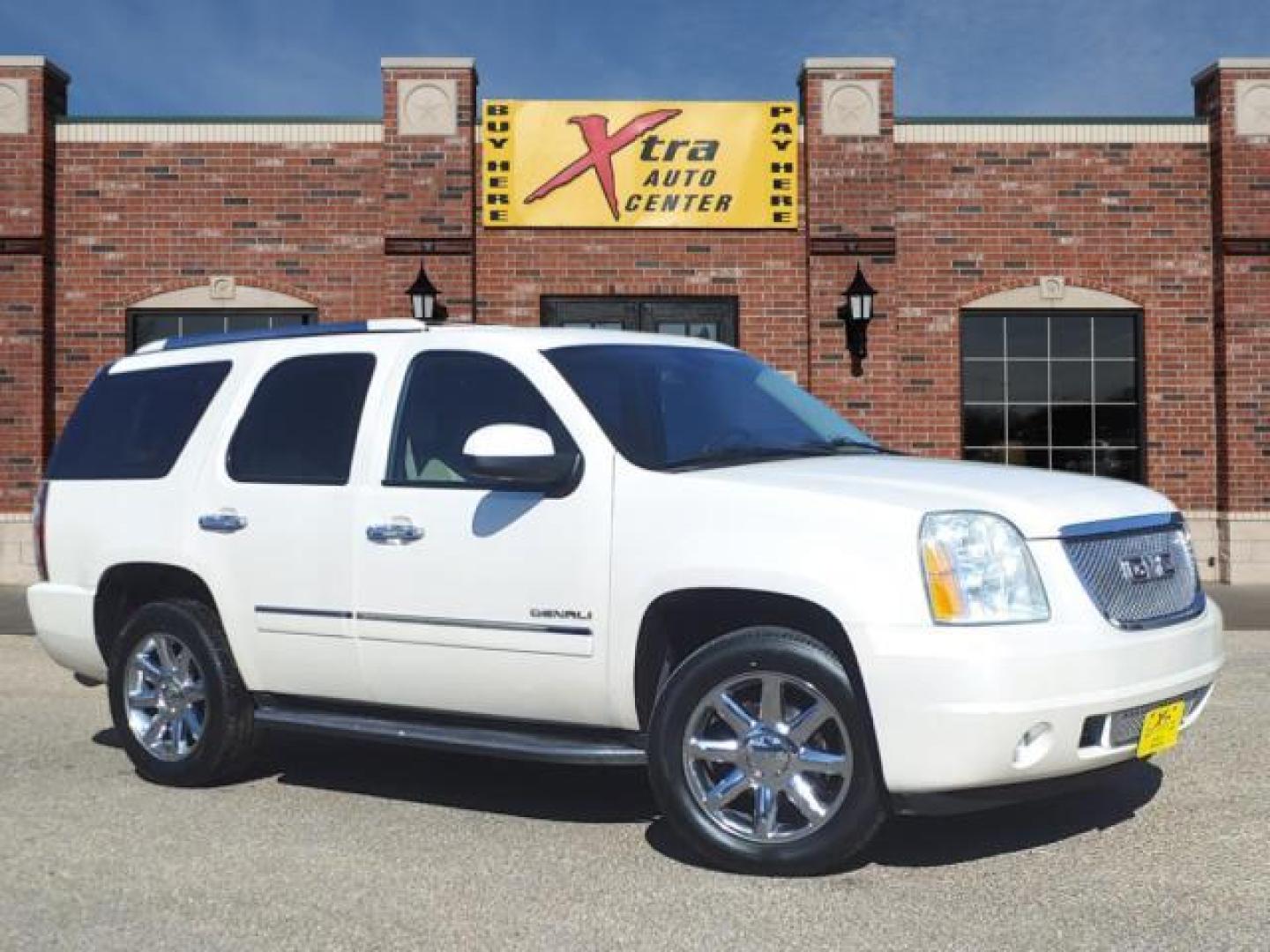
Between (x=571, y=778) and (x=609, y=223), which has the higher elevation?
(x=609, y=223)

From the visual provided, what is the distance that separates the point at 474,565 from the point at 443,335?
105 cm

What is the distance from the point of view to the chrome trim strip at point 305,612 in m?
5.56

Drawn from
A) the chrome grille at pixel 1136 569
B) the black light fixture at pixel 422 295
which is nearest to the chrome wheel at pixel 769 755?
the chrome grille at pixel 1136 569

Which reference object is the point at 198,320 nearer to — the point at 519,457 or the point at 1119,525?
the point at 519,457

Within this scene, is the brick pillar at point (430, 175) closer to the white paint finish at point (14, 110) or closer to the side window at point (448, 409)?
the white paint finish at point (14, 110)

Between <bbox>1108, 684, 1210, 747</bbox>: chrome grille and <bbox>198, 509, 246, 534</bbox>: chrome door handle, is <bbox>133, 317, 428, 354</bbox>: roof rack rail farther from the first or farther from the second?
<bbox>1108, 684, 1210, 747</bbox>: chrome grille

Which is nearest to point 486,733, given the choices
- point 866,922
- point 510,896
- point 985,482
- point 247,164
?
point 510,896

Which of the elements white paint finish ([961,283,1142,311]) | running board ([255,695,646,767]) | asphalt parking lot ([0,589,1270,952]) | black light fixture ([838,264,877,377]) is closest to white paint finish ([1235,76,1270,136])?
white paint finish ([961,283,1142,311])

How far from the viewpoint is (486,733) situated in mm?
5207

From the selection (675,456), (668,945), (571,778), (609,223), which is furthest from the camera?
(609,223)

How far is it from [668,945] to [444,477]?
7.26 feet

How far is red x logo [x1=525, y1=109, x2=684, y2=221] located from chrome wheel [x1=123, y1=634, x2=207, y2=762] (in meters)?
11.0

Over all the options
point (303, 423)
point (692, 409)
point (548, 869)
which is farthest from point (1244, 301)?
point (548, 869)

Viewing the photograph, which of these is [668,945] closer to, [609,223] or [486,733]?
[486,733]
